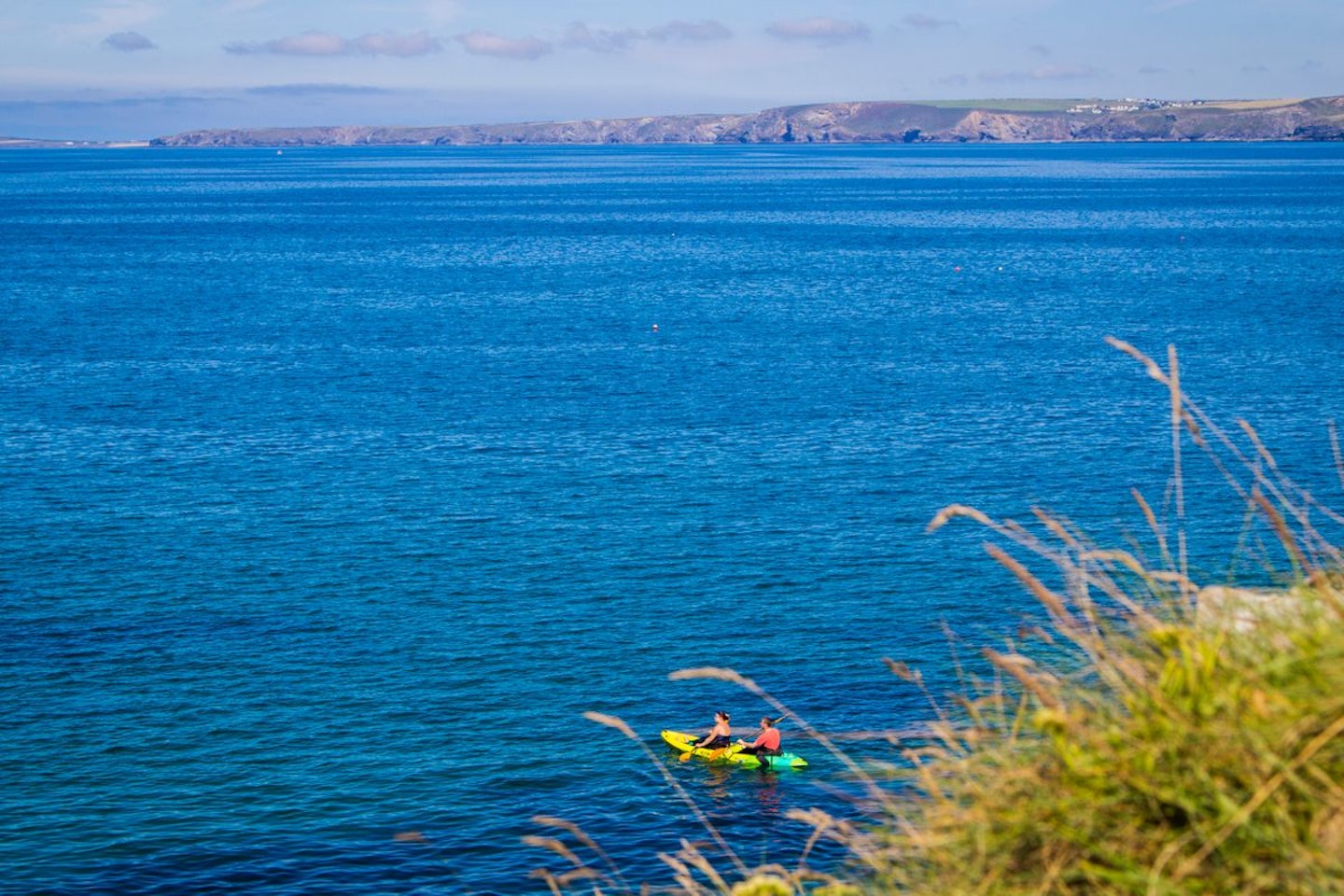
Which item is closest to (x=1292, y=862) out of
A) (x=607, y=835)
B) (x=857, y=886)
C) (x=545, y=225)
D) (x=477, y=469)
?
(x=857, y=886)

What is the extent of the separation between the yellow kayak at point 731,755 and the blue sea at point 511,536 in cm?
28

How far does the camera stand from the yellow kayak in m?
29.4

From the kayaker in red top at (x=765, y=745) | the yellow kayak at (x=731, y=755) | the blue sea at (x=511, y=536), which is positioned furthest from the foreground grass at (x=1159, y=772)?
the kayaker in red top at (x=765, y=745)

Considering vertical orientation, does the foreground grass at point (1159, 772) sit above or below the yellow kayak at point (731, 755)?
above

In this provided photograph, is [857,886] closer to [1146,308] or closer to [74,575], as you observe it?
[74,575]

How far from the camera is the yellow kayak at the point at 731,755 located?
96.6 ft

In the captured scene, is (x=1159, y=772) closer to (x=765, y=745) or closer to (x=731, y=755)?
(x=731, y=755)

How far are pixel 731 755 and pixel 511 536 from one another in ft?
58.1

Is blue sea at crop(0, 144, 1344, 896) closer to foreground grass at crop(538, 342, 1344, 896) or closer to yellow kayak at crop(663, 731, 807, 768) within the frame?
yellow kayak at crop(663, 731, 807, 768)

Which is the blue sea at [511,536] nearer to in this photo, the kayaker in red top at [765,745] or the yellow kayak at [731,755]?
the yellow kayak at [731,755]

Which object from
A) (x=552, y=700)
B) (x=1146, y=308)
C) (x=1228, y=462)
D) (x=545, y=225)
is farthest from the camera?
(x=545, y=225)

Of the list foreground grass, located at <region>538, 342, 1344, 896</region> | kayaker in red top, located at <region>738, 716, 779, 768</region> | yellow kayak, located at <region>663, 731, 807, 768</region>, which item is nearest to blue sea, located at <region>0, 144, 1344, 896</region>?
yellow kayak, located at <region>663, 731, 807, 768</region>

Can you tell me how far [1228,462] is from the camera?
172 feet

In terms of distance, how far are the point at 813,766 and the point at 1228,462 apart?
28.3 meters
